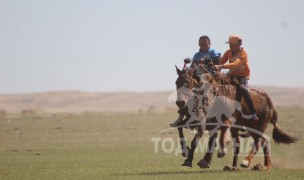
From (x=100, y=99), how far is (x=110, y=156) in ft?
445

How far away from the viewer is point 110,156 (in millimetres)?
23219

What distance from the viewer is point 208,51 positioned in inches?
617

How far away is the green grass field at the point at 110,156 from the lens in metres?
14.7

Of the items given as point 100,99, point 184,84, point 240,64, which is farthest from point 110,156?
point 100,99

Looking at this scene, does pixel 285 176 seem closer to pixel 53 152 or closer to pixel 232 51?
pixel 232 51

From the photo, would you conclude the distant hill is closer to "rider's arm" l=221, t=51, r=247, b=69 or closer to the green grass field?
the green grass field

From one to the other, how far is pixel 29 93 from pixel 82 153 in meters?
144

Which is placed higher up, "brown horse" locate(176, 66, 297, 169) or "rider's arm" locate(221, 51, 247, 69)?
"rider's arm" locate(221, 51, 247, 69)

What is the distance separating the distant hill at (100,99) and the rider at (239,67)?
12420 cm

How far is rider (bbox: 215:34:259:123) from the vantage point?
15289 mm

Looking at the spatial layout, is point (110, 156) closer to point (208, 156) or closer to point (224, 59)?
point (224, 59)

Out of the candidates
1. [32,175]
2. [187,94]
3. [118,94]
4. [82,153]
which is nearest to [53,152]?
[82,153]

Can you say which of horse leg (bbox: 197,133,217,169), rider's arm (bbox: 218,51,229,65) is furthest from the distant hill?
horse leg (bbox: 197,133,217,169)

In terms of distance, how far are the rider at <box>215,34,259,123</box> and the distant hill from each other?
124 metres
